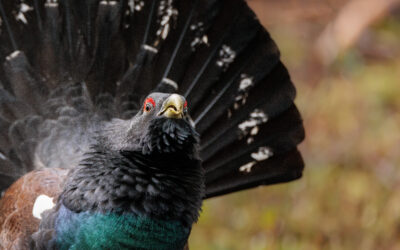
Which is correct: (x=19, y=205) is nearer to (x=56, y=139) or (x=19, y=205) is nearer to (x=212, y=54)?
(x=56, y=139)

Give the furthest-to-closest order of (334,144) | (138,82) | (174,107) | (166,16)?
(334,144)
(138,82)
(166,16)
(174,107)

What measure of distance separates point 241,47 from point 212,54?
20 centimetres

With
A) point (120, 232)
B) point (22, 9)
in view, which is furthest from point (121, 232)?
point (22, 9)

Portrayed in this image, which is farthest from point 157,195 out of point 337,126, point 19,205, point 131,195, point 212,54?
point 337,126

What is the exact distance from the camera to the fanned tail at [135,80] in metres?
4.40

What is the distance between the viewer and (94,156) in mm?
3512

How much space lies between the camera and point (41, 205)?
3760mm

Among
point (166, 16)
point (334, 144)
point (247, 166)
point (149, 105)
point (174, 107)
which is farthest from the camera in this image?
point (334, 144)

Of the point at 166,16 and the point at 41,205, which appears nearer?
the point at 41,205

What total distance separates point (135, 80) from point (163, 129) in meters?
1.29

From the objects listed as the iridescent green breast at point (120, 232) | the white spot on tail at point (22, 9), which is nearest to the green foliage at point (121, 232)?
the iridescent green breast at point (120, 232)

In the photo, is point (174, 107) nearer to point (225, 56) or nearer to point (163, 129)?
point (163, 129)

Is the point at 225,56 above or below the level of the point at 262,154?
above

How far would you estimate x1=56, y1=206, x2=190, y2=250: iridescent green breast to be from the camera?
3285mm
